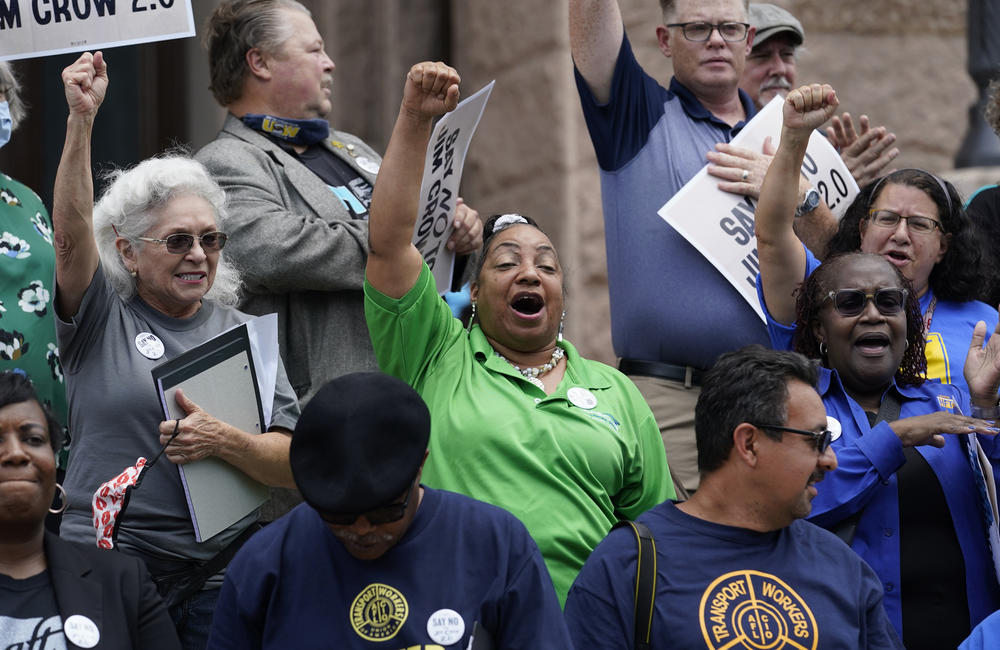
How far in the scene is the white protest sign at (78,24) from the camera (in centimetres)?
476

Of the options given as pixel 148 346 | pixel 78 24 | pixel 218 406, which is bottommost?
pixel 218 406

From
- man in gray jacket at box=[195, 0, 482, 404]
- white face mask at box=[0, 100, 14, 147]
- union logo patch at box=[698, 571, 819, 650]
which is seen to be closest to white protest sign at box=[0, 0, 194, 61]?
white face mask at box=[0, 100, 14, 147]

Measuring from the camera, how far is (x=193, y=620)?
14.2ft

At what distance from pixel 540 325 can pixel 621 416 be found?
0.34m

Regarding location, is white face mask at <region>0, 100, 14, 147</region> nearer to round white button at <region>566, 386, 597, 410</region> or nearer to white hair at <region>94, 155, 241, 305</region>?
white hair at <region>94, 155, 241, 305</region>

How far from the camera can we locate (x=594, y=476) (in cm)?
447

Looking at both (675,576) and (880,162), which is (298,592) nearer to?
(675,576)

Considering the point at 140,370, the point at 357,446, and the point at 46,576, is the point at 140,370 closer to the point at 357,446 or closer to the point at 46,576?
the point at 46,576

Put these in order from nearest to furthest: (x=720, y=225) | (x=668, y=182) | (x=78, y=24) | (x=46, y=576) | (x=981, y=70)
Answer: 1. (x=46, y=576)
2. (x=78, y=24)
3. (x=720, y=225)
4. (x=668, y=182)
5. (x=981, y=70)

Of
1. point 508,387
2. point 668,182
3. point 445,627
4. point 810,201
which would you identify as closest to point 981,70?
point 810,201

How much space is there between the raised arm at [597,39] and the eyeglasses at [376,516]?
2.22m

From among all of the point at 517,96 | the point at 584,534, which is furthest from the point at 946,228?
the point at 517,96

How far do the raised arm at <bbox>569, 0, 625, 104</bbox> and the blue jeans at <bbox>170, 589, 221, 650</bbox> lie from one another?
2.09m

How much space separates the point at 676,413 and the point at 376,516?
198 centimetres
